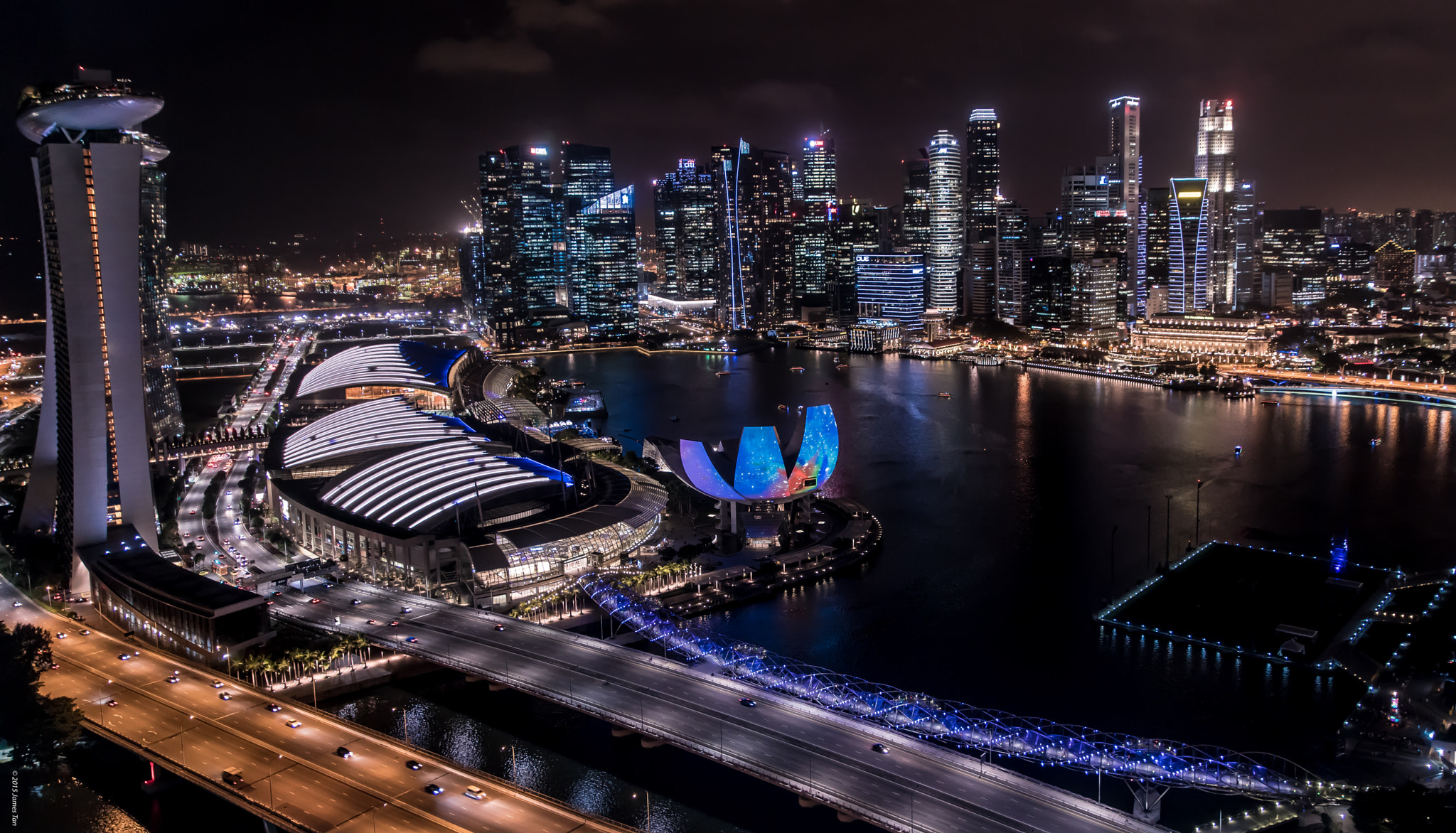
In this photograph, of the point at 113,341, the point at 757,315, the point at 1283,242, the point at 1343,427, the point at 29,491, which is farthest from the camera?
the point at 1283,242

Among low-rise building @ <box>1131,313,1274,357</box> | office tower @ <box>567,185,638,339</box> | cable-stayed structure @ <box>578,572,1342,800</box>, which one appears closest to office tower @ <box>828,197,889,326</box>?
office tower @ <box>567,185,638,339</box>

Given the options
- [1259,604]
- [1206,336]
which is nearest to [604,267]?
[1206,336]

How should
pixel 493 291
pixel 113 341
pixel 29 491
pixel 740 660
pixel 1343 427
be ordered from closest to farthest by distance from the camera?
pixel 740 660, pixel 113 341, pixel 29 491, pixel 1343 427, pixel 493 291

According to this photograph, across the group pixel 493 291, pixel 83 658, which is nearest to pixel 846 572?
pixel 83 658

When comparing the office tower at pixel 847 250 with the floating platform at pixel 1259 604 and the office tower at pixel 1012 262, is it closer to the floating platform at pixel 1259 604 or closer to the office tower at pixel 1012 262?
the office tower at pixel 1012 262

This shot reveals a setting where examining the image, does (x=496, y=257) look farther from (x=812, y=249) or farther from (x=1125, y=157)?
(x=1125, y=157)

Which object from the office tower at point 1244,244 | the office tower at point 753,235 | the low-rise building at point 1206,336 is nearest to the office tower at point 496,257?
the office tower at point 753,235

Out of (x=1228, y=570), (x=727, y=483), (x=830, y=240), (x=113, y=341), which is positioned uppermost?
(x=830, y=240)

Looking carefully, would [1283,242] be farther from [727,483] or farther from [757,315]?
[727,483]
